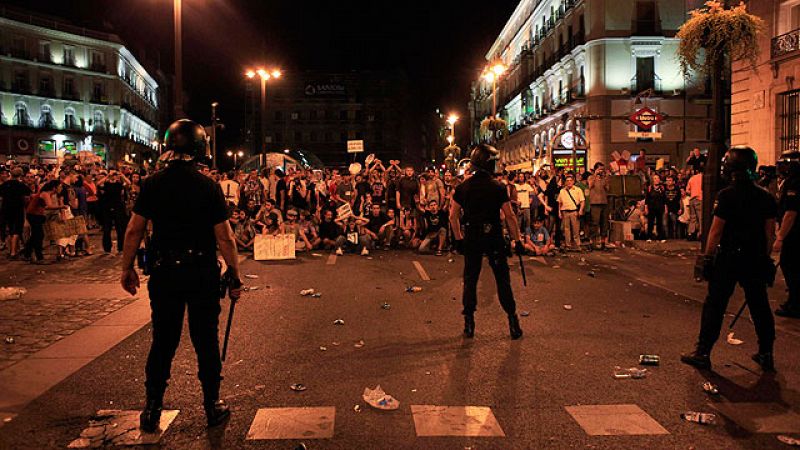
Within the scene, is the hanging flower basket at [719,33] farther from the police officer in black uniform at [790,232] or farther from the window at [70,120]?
the window at [70,120]

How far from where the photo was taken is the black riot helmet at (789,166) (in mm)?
7734

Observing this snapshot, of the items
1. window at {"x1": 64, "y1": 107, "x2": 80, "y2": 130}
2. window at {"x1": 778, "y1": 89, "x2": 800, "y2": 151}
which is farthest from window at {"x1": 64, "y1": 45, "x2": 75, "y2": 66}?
window at {"x1": 778, "y1": 89, "x2": 800, "y2": 151}

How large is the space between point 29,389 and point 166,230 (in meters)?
2.06

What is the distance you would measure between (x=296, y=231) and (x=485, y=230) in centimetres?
966

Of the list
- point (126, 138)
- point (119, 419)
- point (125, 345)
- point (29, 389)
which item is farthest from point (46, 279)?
point (126, 138)

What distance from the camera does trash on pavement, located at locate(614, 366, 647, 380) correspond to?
5.48 metres

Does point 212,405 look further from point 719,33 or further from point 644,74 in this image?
point 644,74

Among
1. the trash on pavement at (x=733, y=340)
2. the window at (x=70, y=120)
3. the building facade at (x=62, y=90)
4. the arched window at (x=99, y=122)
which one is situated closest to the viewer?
the trash on pavement at (x=733, y=340)

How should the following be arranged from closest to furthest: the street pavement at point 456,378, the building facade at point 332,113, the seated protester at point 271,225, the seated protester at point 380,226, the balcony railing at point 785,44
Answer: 1. the street pavement at point 456,378
2. the seated protester at point 271,225
3. the seated protester at point 380,226
4. the balcony railing at point 785,44
5. the building facade at point 332,113

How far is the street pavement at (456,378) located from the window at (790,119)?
1001 centimetres

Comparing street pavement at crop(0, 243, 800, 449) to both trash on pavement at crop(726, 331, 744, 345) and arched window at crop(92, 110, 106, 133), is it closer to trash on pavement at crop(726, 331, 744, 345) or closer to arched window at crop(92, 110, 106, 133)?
trash on pavement at crop(726, 331, 744, 345)

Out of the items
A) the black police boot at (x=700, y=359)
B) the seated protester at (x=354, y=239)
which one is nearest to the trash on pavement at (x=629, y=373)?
the black police boot at (x=700, y=359)

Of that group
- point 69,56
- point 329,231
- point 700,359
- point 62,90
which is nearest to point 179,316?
point 700,359

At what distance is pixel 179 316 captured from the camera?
4.34m
